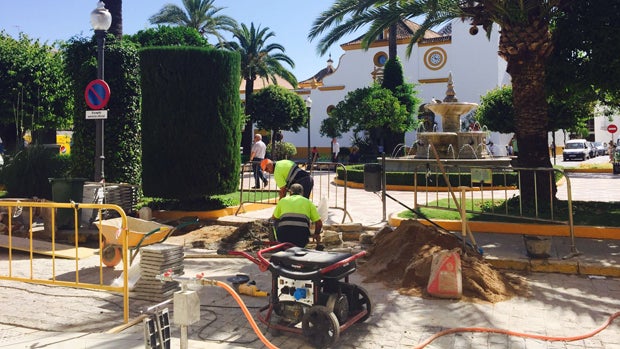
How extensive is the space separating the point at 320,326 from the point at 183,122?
7442 mm

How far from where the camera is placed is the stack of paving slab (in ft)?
18.1

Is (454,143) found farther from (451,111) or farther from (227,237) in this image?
(227,237)

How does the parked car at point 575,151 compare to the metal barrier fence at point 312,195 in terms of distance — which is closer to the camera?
the metal barrier fence at point 312,195

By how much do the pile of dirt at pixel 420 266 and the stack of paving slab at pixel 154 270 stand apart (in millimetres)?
2383

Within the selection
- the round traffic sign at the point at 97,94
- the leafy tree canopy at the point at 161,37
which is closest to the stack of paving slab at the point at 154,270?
the round traffic sign at the point at 97,94

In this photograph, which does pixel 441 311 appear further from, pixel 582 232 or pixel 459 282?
pixel 582 232

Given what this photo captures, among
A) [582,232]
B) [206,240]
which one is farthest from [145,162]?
[582,232]

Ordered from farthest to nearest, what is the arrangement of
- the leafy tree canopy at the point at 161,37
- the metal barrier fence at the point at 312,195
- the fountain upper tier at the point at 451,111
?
the fountain upper tier at the point at 451,111, the leafy tree canopy at the point at 161,37, the metal barrier fence at the point at 312,195

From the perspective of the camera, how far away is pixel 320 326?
160 inches

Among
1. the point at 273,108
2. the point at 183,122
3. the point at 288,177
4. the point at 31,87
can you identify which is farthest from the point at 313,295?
the point at 273,108

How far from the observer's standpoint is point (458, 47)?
45.4 meters

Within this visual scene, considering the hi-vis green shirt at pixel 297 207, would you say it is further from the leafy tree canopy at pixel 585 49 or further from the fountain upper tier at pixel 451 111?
the fountain upper tier at pixel 451 111

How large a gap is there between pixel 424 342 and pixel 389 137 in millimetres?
32352

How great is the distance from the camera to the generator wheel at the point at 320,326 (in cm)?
401
